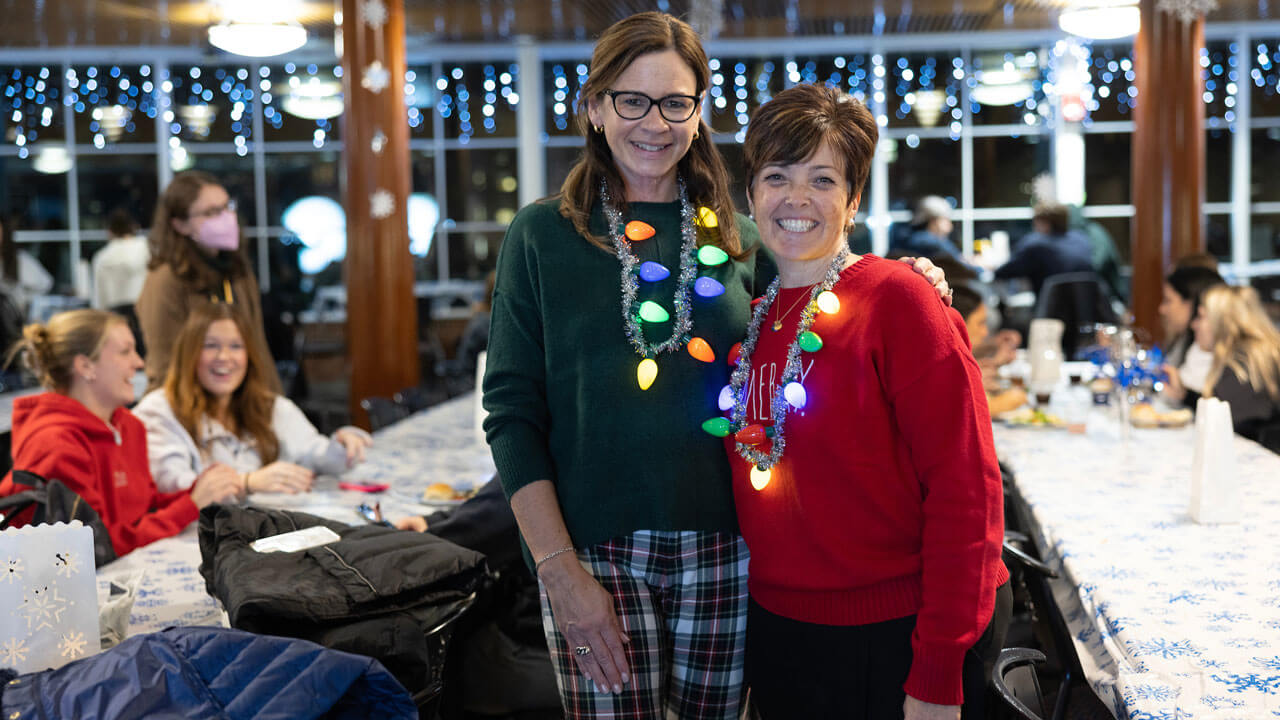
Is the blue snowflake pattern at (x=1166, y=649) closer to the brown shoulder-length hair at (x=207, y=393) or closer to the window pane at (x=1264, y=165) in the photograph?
the brown shoulder-length hair at (x=207, y=393)

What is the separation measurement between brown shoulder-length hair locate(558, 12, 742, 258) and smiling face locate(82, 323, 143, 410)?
168cm

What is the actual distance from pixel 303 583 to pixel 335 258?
1001 cm

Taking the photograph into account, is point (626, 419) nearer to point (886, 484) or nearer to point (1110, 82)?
point (886, 484)

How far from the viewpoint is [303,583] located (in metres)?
1.63

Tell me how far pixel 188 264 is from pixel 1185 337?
12.7ft

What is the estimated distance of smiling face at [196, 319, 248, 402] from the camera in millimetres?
2979

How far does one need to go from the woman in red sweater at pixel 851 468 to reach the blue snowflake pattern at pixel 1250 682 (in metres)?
0.30

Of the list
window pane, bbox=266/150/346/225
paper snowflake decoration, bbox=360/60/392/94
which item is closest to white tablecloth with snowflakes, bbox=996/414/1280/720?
paper snowflake decoration, bbox=360/60/392/94

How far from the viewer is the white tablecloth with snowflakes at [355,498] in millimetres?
1949

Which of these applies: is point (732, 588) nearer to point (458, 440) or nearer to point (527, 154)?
point (458, 440)

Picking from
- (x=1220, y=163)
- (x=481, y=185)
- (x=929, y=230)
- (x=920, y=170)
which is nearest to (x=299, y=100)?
(x=481, y=185)

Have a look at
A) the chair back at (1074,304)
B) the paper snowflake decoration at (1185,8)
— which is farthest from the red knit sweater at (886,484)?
the paper snowflake decoration at (1185,8)

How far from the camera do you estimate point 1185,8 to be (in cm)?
633

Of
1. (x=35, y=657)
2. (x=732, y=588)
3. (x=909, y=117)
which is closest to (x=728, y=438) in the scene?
(x=732, y=588)
